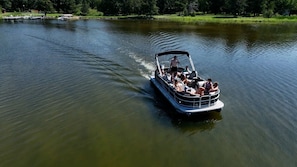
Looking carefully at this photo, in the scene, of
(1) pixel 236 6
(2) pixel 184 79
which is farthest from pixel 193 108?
(1) pixel 236 6

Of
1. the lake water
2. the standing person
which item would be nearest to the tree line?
the lake water

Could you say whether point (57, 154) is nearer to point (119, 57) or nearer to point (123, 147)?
point (123, 147)

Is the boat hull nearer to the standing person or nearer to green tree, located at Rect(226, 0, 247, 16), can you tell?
the standing person

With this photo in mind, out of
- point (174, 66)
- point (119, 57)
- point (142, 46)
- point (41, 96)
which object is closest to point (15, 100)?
point (41, 96)

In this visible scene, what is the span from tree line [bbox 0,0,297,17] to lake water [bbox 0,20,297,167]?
257 feet

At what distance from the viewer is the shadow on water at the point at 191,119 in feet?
59.0

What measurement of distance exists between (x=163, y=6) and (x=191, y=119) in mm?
115857

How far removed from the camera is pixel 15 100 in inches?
845

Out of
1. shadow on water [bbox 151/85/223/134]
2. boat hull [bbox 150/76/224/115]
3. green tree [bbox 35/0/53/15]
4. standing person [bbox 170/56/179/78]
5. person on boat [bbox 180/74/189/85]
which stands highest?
green tree [bbox 35/0/53/15]

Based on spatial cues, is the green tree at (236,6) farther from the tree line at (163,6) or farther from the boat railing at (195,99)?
the boat railing at (195,99)

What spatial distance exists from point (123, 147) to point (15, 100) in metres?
10.9

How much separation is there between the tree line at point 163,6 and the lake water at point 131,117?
257 ft

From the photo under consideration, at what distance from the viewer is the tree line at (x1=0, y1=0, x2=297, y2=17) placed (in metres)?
105

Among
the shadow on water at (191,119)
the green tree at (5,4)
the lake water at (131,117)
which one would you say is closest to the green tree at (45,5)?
the green tree at (5,4)
